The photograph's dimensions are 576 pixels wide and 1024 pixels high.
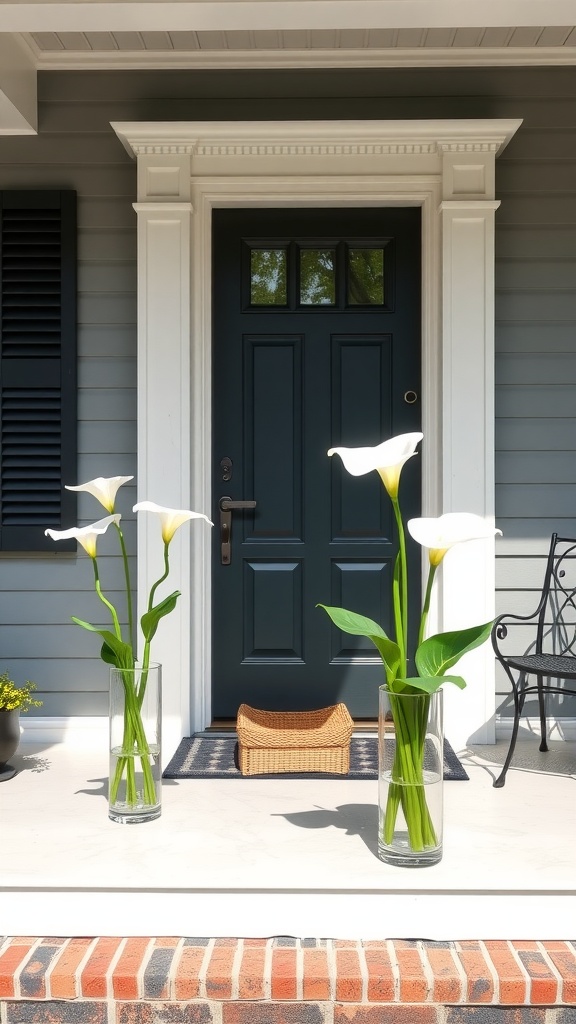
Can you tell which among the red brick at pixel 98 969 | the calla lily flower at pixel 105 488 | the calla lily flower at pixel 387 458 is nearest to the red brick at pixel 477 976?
the red brick at pixel 98 969

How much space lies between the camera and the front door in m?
3.56

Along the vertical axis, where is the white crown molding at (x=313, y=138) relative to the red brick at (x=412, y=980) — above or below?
above

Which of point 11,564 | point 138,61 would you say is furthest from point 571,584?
point 138,61

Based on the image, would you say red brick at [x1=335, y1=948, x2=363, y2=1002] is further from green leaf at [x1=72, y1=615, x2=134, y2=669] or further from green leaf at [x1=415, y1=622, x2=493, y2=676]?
green leaf at [x1=72, y1=615, x2=134, y2=669]

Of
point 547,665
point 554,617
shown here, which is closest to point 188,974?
point 547,665

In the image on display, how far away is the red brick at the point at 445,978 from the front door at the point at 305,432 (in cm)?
159

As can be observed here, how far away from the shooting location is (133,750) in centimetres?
250

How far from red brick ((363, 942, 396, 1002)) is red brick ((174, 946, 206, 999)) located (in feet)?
1.28

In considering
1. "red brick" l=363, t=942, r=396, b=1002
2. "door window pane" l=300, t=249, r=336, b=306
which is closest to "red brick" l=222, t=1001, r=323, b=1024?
"red brick" l=363, t=942, r=396, b=1002

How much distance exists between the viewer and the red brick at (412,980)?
6.26ft

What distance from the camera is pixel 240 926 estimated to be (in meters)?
2.12

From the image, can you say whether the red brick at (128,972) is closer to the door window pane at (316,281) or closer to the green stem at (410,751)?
the green stem at (410,751)

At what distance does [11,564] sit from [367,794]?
173 centimetres

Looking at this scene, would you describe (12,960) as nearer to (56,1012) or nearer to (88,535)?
(56,1012)
